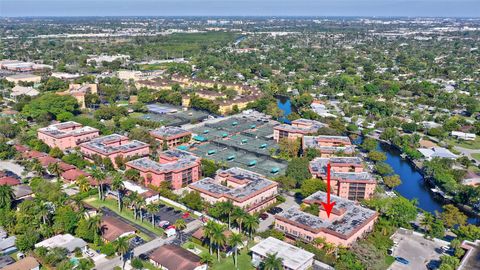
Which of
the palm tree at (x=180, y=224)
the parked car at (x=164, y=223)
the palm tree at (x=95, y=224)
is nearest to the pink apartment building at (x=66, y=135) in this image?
the parked car at (x=164, y=223)

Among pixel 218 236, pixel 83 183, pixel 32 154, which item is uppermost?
pixel 218 236

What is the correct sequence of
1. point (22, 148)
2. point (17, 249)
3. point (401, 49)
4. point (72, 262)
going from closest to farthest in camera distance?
point (72, 262)
point (17, 249)
point (22, 148)
point (401, 49)

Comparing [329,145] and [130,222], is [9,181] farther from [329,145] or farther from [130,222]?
[329,145]

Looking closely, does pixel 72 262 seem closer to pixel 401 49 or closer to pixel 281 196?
pixel 281 196

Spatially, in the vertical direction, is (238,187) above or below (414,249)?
above

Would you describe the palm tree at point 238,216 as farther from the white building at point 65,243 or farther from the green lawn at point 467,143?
the green lawn at point 467,143

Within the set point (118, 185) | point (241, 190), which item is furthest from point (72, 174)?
point (241, 190)

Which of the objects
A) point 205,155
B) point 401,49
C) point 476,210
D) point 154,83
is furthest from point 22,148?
point 401,49

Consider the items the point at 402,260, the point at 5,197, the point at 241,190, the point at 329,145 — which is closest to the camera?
the point at 402,260

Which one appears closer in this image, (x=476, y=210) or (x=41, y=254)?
(x=41, y=254)
